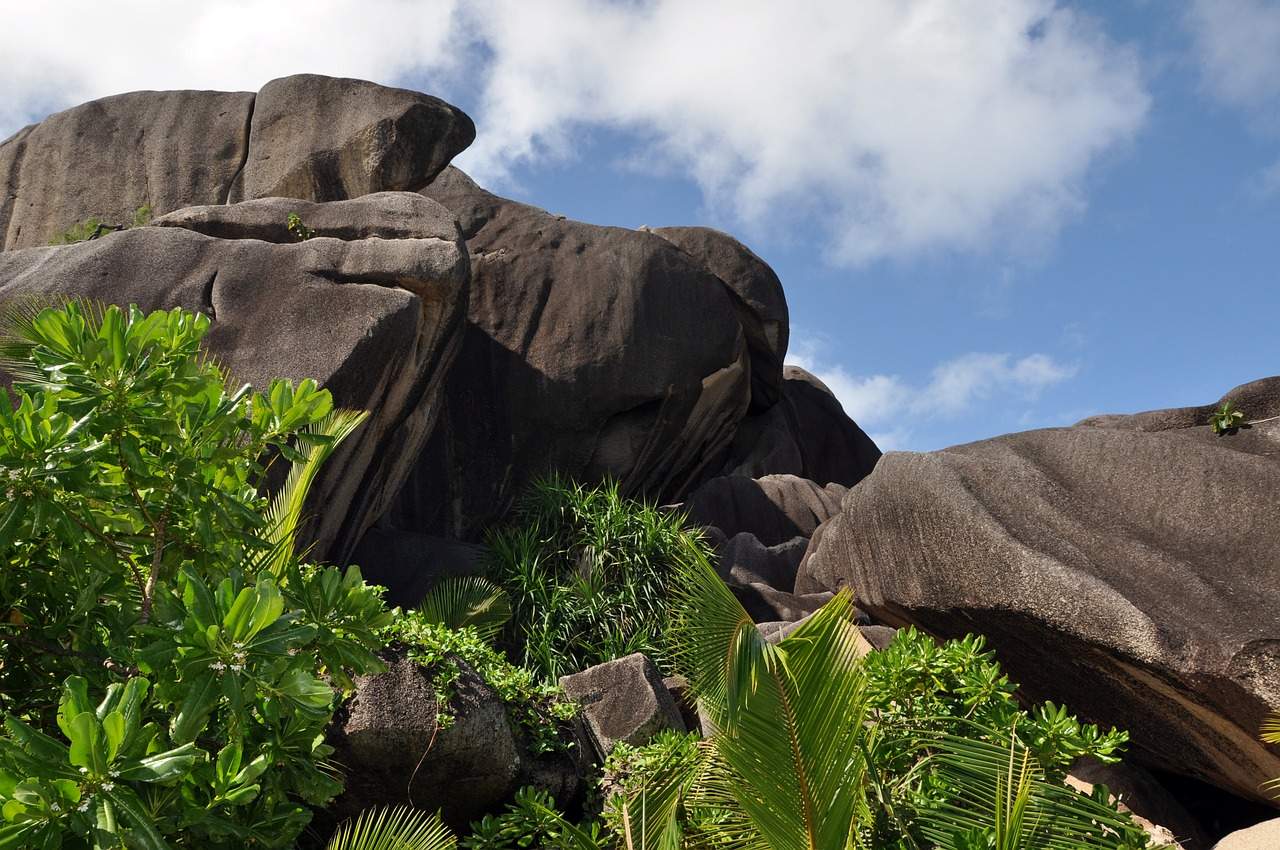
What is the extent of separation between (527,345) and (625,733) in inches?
326

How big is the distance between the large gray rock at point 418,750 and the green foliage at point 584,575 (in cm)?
461

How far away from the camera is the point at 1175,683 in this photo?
596cm

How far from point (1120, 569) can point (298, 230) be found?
27.1 ft

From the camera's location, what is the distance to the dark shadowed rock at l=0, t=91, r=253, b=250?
48.0 ft

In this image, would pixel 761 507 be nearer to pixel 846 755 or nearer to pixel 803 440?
pixel 803 440

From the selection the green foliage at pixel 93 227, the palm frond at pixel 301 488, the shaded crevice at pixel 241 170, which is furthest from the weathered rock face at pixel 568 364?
the palm frond at pixel 301 488

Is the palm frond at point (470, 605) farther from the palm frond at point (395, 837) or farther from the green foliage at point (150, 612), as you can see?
the green foliage at point (150, 612)

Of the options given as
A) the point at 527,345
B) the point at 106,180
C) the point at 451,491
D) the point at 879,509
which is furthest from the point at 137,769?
the point at 106,180

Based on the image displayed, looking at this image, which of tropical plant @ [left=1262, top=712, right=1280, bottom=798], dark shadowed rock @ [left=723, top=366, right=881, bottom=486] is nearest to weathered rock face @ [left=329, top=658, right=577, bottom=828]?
tropical plant @ [left=1262, top=712, right=1280, bottom=798]

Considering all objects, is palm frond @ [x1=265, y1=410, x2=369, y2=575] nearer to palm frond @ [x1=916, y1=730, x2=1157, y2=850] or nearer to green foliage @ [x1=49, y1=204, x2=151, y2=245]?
palm frond @ [x1=916, y1=730, x2=1157, y2=850]

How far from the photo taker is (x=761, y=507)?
1597 cm

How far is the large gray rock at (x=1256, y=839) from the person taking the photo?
206 inches

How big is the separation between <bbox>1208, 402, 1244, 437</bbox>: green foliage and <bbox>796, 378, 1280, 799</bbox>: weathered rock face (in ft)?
0.29

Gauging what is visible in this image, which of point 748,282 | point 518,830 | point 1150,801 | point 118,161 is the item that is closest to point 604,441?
point 748,282
